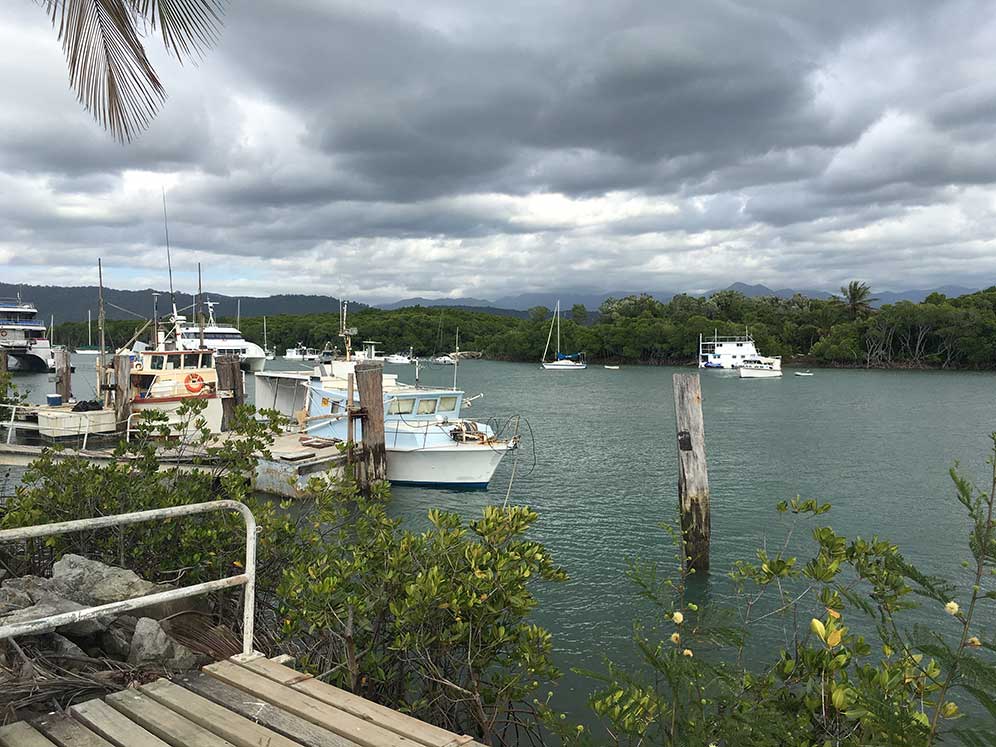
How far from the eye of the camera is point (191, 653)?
4793mm

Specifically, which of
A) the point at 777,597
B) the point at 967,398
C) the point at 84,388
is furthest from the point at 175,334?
the point at 967,398

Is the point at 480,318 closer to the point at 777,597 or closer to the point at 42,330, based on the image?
the point at 42,330

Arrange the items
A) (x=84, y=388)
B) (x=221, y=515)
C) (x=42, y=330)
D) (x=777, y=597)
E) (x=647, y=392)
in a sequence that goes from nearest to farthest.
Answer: (x=221, y=515)
(x=777, y=597)
(x=84, y=388)
(x=647, y=392)
(x=42, y=330)

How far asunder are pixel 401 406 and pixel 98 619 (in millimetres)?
16592

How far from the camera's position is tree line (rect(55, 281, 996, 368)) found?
303ft

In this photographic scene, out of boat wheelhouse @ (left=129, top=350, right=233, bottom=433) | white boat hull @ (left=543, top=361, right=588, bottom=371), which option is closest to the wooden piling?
boat wheelhouse @ (left=129, top=350, right=233, bottom=433)

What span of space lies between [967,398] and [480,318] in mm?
124582

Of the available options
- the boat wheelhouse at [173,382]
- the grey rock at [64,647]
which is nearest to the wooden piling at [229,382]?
the boat wheelhouse at [173,382]

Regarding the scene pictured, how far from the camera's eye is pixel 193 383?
24.1m

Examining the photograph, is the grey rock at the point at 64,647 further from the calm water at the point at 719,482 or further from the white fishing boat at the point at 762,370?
the white fishing boat at the point at 762,370

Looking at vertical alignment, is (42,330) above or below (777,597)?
above

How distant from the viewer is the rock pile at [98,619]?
4637mm

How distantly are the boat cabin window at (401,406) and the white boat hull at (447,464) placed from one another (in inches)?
53.7

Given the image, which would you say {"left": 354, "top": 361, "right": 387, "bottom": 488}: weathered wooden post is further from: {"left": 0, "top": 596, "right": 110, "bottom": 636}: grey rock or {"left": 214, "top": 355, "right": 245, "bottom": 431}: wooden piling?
{"left": 0, "top": 596, "right": 110, "bottom": 636}: grey rock
